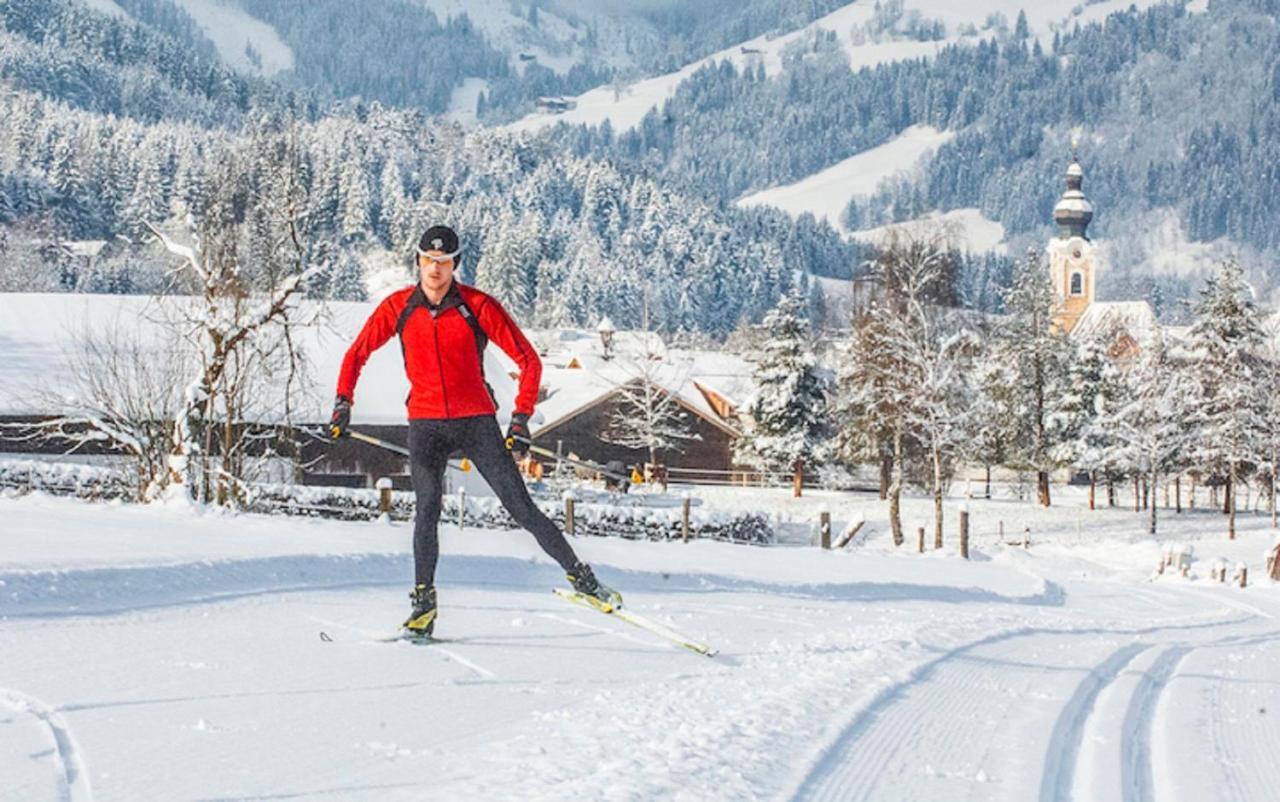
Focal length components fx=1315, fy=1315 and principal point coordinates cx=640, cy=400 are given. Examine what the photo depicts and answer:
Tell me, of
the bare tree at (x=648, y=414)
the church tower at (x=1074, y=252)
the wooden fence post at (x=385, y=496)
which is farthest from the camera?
the church tower at (x=1074, y=252)

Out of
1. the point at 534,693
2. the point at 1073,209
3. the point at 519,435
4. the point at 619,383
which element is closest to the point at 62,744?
the point at 534,693

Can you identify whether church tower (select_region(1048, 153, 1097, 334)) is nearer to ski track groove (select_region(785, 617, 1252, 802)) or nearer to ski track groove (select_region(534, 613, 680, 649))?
ski track groove (select_region(534, 613, 680, 649))

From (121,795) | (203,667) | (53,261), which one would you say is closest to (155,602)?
(203,667)

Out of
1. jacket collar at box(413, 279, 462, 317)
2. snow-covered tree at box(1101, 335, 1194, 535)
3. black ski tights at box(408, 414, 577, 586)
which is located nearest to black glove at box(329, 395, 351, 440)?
black ski tights at box(408, 414, 577, 586)

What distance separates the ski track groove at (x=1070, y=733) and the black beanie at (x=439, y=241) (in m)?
3.52

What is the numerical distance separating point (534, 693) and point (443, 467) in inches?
64.0

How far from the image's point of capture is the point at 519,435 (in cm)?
659

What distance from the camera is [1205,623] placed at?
1427 cm

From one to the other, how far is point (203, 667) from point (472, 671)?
1.13 m

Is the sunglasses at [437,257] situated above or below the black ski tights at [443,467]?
above

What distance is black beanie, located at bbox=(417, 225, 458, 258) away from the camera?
6.42 metres

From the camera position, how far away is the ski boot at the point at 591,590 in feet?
23.0

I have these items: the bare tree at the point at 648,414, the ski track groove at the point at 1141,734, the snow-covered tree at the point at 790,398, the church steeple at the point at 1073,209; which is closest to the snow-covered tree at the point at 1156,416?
the snow-covered tree at the point at 790,398

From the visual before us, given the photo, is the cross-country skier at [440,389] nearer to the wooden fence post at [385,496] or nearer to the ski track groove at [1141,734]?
the ski track groove at [1141,734]
